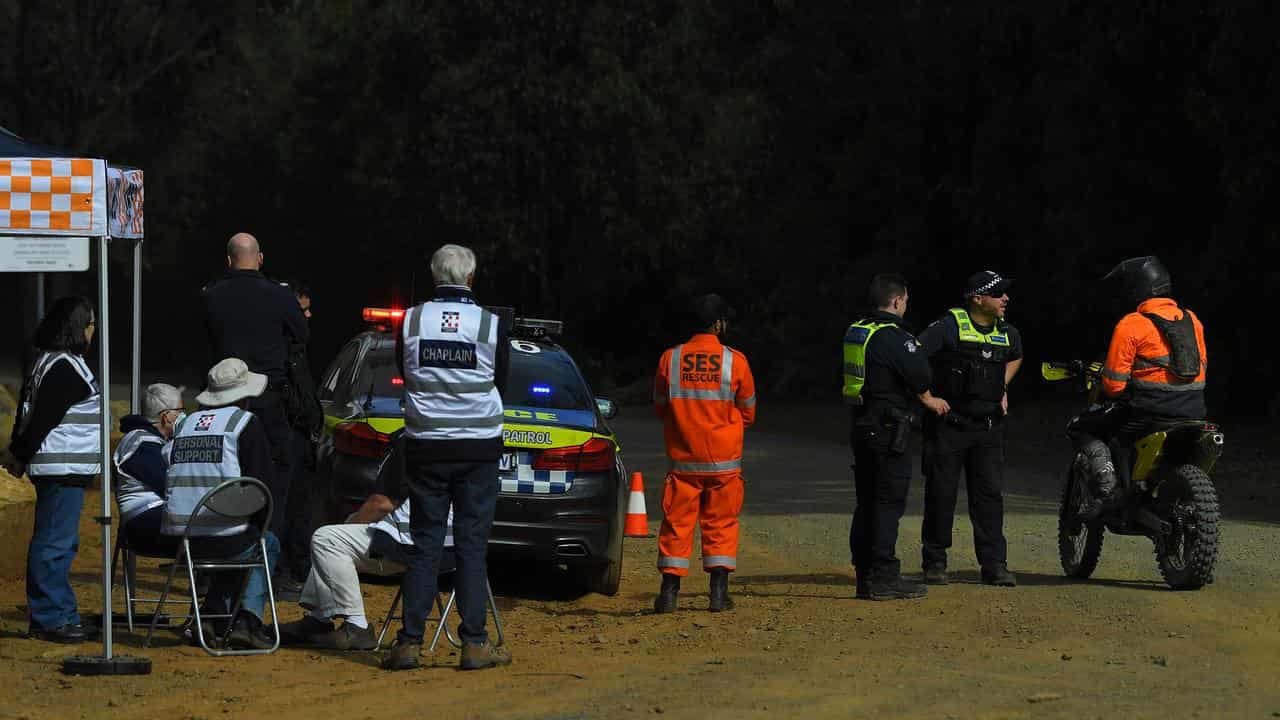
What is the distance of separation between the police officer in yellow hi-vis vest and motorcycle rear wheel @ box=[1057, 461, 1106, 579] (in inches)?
21.4

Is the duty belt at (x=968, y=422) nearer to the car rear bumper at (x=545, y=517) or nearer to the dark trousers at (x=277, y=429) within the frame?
the car rear bumper at (x=545, y=517)

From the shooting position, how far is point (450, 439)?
8688 millimetres

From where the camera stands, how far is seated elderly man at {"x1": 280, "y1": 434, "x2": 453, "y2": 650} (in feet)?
29.4

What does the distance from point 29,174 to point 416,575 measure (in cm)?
262

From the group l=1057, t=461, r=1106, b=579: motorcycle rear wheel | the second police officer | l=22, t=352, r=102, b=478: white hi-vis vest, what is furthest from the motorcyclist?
l=22, t=352, r=102, b=478: white hi-vis vest

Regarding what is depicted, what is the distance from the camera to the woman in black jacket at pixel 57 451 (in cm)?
937

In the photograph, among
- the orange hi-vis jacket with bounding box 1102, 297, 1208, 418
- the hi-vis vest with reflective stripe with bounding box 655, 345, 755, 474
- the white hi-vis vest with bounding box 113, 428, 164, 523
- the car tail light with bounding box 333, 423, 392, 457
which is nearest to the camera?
the white hi-vis vest with bounding box 113, 428, 164, 523

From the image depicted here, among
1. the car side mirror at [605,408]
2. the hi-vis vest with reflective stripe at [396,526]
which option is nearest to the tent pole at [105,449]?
the hi-vis vest with reflective stripe at [396,526]

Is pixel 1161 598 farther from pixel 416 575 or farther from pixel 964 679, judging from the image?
pixel 416 575

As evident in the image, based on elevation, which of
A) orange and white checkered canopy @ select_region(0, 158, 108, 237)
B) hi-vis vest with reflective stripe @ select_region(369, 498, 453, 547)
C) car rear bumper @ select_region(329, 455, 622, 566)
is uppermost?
orange and white checkered canopy @ select_region(0, 158, 108, 237)

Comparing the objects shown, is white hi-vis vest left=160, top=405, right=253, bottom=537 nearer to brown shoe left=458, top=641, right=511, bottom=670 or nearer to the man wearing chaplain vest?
the man wearing chaplain vest

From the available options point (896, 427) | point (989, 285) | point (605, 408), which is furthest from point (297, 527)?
point (989, 285)

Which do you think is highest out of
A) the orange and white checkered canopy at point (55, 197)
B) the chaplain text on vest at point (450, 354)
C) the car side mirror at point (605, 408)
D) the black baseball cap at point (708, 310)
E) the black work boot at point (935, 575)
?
the orange and white checkered canopy at point (55, 197)

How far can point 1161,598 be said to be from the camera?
11055 mm
